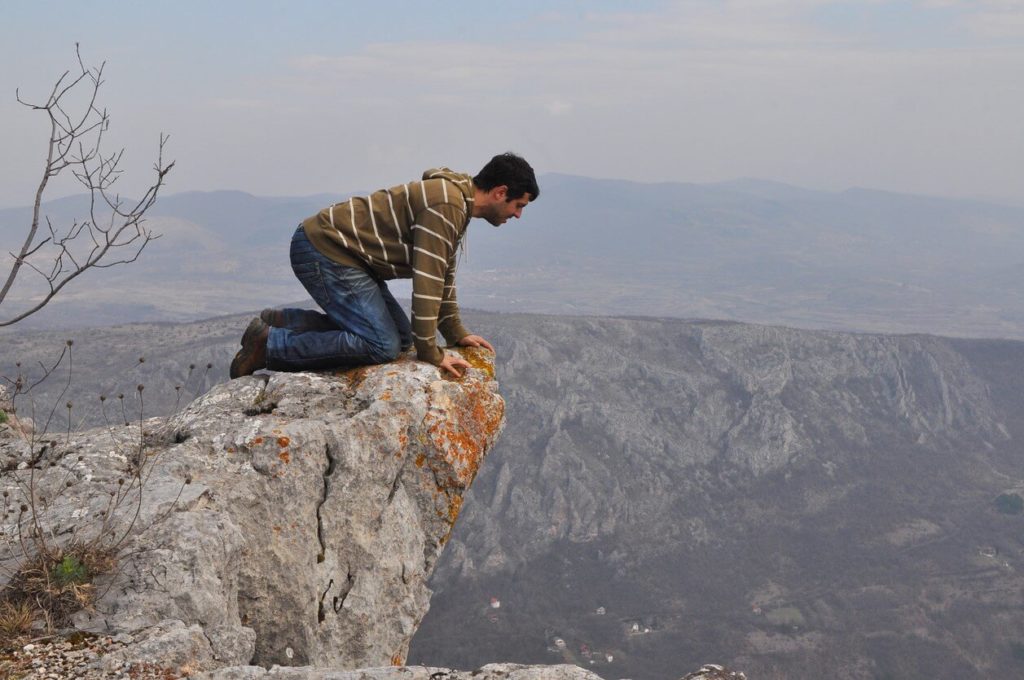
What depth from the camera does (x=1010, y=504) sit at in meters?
184

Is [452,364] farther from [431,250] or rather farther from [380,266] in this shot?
[431,250]

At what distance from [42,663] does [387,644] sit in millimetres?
4049

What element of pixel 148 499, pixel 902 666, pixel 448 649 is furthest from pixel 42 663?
pixel 902 666

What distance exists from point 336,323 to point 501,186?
275cm

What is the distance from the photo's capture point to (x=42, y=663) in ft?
18.0

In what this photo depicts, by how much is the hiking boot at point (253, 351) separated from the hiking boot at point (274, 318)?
63 mm

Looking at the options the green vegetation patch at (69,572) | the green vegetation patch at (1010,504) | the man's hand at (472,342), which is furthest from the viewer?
the green vegetation patch at (1010,504)

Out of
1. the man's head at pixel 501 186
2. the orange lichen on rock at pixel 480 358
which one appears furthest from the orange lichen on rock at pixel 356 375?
the man's head at pixel 501 186

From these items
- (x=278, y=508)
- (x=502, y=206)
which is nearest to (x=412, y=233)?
(x=502, y=206)

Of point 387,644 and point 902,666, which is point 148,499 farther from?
point 902,666

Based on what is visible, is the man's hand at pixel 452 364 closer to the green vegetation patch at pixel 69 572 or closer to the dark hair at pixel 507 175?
the dark hair at pixel 507 175

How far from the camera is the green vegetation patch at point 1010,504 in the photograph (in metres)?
182

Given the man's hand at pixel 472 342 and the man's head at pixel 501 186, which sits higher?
the man's head at pixel 501 186

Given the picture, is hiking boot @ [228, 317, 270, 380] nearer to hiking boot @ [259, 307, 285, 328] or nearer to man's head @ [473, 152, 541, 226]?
hiking boot @ [259, 307, 285, 328]
